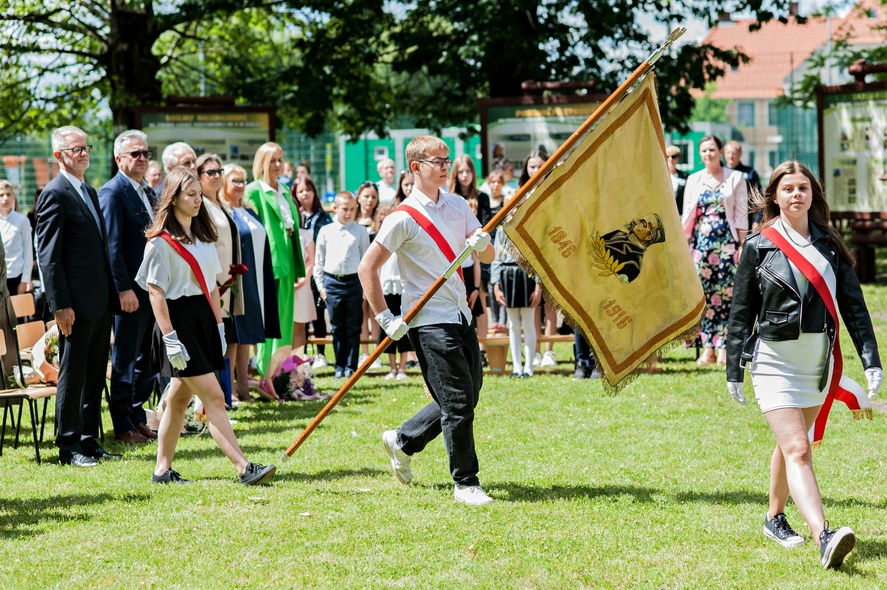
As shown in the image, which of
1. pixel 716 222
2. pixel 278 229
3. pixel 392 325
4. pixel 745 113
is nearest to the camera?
pixel 392 325

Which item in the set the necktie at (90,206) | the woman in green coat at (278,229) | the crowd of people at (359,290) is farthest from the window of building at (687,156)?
the necktie at (90,206)

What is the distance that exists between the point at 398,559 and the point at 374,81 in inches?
825

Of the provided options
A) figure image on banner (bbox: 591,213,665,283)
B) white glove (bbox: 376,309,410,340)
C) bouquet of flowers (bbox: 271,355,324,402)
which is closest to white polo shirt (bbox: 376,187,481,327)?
white glove (bbox: 376,309,410,340)

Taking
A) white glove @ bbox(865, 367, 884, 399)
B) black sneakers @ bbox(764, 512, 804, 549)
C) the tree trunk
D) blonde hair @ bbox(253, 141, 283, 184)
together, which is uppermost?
the tree trunk

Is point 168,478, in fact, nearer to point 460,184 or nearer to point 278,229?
point 278,229

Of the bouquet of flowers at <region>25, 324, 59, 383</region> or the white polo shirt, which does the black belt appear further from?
the white polo shirt

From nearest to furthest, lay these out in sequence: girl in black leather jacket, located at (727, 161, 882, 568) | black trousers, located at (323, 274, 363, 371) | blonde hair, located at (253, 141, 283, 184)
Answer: girl in black leather jacket, located at (727, 161, 882, 568) → blonde hair, located at (253, 141, 283, 184) → black trousers, located at (323, 274, 363, 371)

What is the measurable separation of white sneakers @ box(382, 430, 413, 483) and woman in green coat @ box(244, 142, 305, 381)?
165 inches

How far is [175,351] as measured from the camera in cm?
700

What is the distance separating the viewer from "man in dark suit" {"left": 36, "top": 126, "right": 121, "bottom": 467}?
26.6 ft

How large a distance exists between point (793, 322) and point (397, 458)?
8.90 ft

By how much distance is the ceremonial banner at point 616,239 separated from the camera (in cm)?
681

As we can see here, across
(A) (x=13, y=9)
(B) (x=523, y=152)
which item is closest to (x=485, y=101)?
(B) (x=523, y=152)

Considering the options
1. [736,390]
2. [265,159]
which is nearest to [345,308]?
[265,159]
